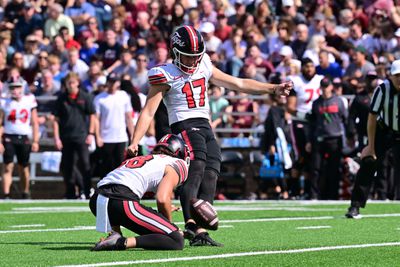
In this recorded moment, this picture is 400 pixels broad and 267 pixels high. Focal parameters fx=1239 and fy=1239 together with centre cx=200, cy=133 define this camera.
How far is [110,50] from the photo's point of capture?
22469 millimetres

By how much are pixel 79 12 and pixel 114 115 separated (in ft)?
17.8

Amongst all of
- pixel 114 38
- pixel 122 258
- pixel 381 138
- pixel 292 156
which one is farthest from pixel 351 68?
pixel 122 258

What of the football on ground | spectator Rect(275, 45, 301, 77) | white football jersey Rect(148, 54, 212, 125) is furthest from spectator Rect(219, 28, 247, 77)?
the football on ground

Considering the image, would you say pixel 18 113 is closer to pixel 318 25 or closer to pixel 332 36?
pixel 318 25

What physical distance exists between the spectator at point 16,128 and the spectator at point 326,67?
15.5 feet

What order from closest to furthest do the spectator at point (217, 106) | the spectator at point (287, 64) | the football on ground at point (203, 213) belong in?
1. the football on ground at point (203, 213)
2. the spectator at point (287, 64)
3. the spectator at point (217, 106)

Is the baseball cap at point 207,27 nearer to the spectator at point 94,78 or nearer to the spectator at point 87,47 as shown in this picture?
the spectator at point 94,78

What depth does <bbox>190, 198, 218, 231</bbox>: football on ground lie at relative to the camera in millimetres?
9320

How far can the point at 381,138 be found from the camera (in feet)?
43.7

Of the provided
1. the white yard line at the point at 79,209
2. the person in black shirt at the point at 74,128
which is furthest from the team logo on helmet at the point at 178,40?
the person in black shirt at the point at 74,128

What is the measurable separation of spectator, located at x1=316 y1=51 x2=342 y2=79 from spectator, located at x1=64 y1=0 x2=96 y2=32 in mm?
5650

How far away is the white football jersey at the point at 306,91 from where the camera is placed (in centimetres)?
1980

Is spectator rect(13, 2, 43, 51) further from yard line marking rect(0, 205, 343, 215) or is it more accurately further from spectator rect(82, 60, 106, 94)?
yard line marking rect(0, 205, 343, 215)

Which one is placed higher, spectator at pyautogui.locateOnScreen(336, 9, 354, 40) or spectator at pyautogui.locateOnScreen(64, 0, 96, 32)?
spectator at pyautogui.locateOnScreen(64, 0, 96, 32)
